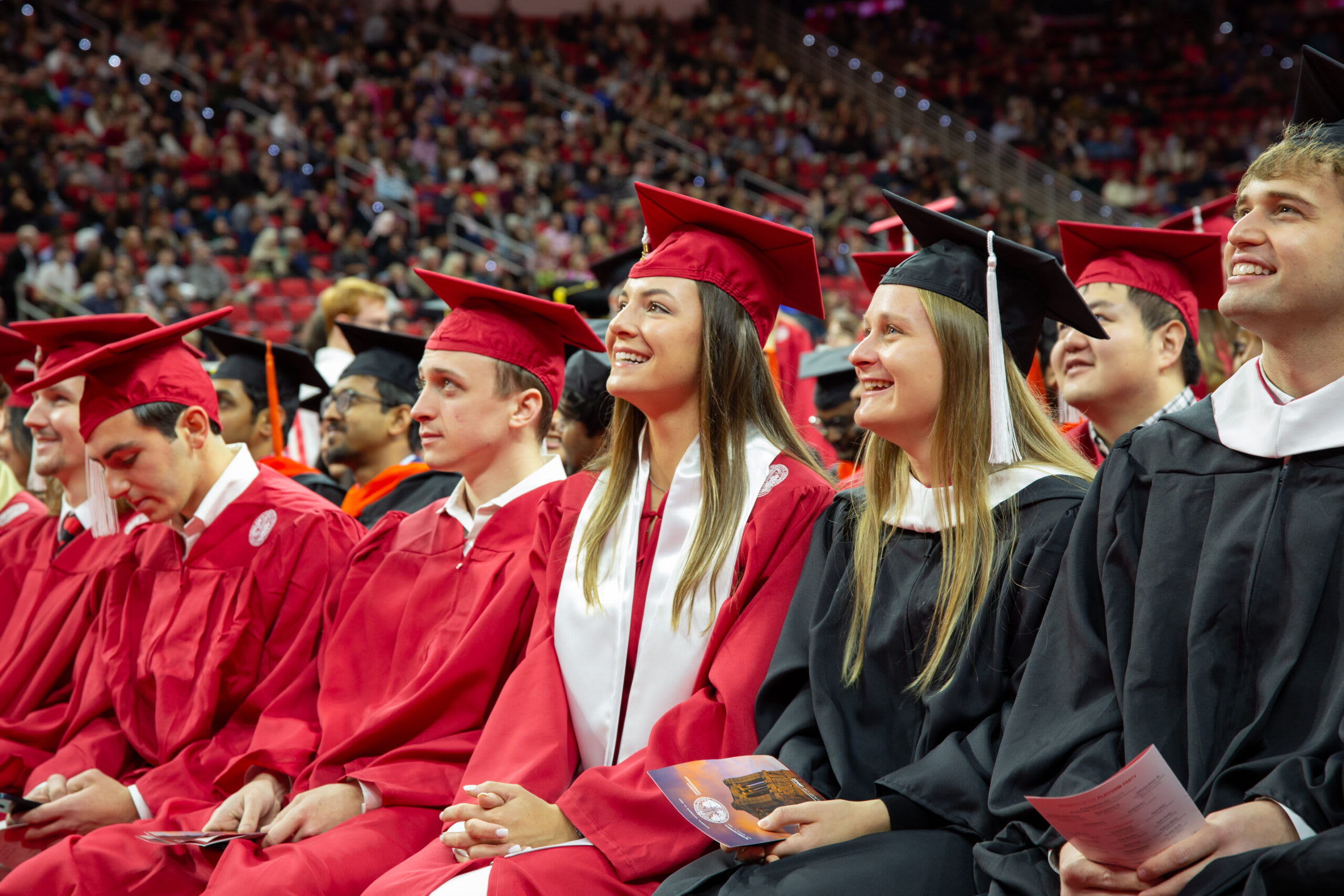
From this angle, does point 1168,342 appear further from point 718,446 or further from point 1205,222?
point 718,446

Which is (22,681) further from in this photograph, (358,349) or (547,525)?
(547,525)

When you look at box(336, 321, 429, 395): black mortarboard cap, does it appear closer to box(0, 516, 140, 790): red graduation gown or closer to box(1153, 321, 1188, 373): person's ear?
box(0, 516, 140, 790): red graduation gown

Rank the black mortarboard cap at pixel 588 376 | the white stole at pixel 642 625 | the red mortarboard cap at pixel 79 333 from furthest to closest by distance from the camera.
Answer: the black mortarboard cap at pixel 588 376 → the red mortarboard cap at pixel 79 333 → the white stole at pixel 642 625

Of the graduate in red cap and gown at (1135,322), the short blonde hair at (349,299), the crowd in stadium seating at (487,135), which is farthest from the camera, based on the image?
the crowd in stadium seating at (487,135)

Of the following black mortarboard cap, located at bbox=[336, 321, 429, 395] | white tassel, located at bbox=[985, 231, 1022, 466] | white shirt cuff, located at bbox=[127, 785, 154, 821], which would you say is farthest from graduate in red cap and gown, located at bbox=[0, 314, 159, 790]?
white tassel, located at bbox=[985, 231, 1022, 466]

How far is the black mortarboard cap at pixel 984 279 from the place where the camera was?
2.64 metres

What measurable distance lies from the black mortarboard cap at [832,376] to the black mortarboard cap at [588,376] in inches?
30.5

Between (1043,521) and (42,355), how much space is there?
3.45 m

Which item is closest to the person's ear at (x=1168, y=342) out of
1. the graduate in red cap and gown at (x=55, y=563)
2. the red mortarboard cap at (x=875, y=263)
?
the red mortarboard cap at (x=875, y=263)

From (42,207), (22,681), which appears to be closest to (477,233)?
(42,207)

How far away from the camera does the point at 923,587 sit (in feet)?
8.32

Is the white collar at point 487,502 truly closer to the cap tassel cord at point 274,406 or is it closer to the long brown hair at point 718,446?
the long brown hair at point 718,446

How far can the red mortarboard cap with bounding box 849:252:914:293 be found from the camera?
9.96ft

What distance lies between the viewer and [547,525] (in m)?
3.13
